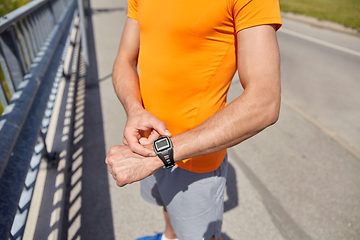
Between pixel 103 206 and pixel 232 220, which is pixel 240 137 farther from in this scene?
pixel 103 206

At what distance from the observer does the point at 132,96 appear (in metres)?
1.43

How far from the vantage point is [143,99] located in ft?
4.88

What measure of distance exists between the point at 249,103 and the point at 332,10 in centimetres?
1744

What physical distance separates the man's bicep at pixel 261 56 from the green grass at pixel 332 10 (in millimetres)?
12810

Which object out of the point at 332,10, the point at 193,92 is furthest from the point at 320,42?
the point at 193,92

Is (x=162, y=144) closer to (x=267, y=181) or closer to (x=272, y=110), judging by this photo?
(x=272, y=110)

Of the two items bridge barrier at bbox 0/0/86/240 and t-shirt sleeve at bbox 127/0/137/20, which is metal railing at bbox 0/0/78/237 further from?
t-shirt sleeve at bbox 127/0/137/20

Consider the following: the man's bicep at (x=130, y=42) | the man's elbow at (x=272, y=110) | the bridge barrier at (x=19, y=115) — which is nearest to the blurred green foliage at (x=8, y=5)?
the bridge barrier at (x=19, y=115)

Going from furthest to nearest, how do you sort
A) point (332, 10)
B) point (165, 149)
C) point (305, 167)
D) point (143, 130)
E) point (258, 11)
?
1. point (332, 10)
2. point (305, 167)
3. point (143, 130)
4. point (165, 149)
5. point (258, 11)

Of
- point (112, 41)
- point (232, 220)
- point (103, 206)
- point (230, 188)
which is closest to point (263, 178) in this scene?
point (230, 188)

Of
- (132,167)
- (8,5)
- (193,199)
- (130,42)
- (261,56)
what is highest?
(8,5)

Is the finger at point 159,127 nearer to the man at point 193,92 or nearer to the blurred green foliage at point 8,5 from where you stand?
the man at point 193,92

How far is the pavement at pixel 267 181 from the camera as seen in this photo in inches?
97.8

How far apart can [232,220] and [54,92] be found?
8.81ft
